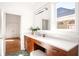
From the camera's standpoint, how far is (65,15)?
4.83 ft

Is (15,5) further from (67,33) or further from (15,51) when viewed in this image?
(67,33)

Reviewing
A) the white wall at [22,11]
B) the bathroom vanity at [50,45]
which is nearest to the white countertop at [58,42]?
the bathroom vanity at [50,45]

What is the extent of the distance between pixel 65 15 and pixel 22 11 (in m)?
0.63

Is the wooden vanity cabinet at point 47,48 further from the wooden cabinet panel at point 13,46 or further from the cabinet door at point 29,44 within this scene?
the wooden cabinet panel at point 13,46

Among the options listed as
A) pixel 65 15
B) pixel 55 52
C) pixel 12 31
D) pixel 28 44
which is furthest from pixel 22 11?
pixel 55 52

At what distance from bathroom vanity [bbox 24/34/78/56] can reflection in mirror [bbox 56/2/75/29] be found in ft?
0.74

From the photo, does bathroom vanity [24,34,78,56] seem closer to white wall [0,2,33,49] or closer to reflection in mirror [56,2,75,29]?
white wall [0,2,33,49]

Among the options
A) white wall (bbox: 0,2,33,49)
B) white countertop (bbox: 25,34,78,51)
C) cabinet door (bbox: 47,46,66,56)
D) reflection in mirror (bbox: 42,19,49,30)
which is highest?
white wall (bbox: 0,2,33,49)

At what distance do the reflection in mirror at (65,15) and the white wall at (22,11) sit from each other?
1.37 ft

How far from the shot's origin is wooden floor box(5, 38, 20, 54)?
1532 millimetres

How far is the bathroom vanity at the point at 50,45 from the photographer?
1.30 meters

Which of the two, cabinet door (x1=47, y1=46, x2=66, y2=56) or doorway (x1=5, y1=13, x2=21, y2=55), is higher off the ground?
doorway (x1=5, y1=13, x2=21, y2=55)

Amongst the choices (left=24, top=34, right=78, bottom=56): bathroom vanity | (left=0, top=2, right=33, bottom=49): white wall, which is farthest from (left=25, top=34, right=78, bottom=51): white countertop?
(left=0, top=2, right=33, bottom=49): white wall

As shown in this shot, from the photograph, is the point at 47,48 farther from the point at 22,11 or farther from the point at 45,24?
the point at 22,11
